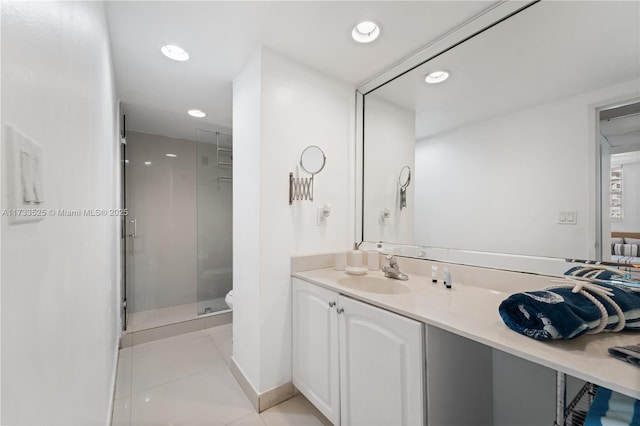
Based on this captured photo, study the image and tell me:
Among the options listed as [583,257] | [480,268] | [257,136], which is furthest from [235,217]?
[583,257]

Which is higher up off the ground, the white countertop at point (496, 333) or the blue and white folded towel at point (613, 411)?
the white countertop at point (496, 333)

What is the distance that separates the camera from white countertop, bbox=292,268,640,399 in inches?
27.4

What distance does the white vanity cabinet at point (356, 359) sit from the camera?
1.06 meters

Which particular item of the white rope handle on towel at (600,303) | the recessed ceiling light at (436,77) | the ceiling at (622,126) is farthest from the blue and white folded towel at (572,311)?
the recessed ceiling light at (436,77)

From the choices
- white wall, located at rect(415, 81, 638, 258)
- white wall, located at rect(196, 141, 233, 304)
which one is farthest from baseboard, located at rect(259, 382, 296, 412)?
white wall, located at rect(196, 141, 233, 304)

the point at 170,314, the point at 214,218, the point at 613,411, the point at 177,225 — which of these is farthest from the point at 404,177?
the point at 170,314

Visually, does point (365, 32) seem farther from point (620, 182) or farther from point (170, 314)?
point (170, 314)

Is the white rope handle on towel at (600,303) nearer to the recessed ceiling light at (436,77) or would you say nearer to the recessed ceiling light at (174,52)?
the recessed ceiling light at (436,77)

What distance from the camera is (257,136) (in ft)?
5.59

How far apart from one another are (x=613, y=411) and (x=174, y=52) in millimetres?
2610

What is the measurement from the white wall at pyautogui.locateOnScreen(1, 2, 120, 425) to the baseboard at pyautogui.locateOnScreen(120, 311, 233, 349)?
1.88m

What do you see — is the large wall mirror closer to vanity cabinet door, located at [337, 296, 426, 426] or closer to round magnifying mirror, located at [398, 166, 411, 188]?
round magnifying mirror, located at [398, 166, 411, 188]

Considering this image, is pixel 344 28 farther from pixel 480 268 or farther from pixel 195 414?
pixel 195 414

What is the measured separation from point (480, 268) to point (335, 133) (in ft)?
4.49
